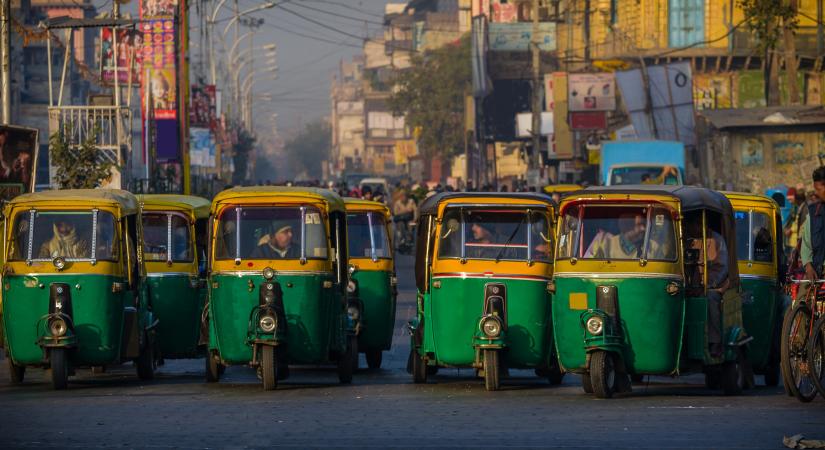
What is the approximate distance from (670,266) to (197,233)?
6.33 m

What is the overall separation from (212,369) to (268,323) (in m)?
1.39

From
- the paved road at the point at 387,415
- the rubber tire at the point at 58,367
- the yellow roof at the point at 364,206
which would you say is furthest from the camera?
the yellow roof at the point at 364,206

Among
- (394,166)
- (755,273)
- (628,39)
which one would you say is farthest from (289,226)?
(394,166)

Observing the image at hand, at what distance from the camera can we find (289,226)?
16188mm

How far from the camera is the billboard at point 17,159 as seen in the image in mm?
24719

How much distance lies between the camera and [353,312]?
59.7 feet

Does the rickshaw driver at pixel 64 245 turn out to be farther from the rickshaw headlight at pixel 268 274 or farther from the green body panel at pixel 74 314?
the rickshaw headlight at pixel 268 274

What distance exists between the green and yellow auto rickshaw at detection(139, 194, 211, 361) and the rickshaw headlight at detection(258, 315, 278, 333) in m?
2.56

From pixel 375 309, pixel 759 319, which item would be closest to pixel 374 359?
pixel 375 309

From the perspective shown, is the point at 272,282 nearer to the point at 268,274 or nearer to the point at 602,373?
the point at 268,274

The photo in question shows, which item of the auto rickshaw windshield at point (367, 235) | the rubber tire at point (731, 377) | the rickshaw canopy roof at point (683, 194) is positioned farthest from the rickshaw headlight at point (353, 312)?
the rubber tire at point (731, 377)

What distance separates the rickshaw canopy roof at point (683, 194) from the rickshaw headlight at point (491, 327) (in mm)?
1438

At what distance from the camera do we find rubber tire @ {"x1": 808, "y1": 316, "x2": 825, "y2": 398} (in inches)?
528

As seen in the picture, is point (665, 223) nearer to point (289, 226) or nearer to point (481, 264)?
point (481, 264)
